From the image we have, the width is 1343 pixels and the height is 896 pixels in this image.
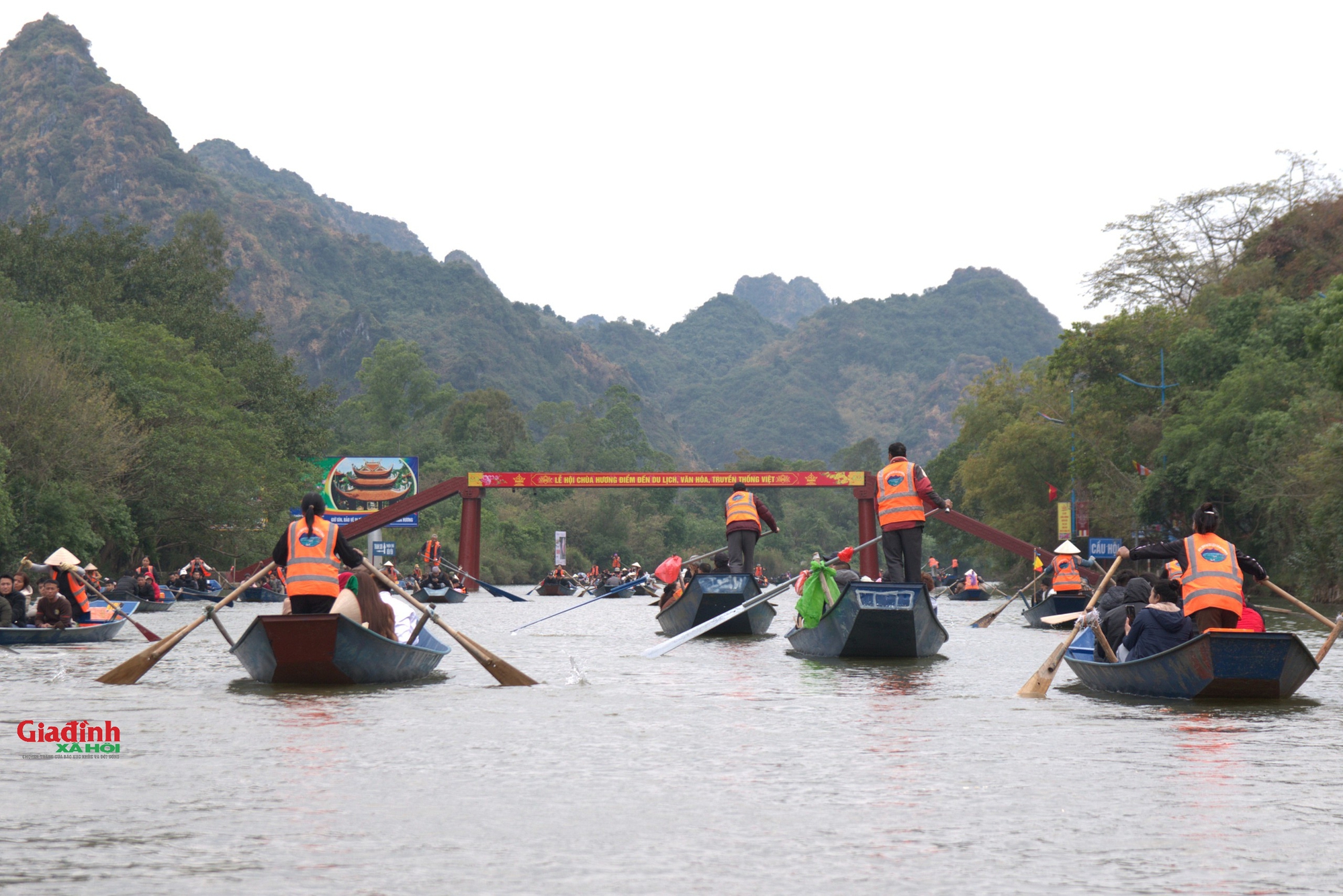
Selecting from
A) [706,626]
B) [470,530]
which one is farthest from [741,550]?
[470,530]

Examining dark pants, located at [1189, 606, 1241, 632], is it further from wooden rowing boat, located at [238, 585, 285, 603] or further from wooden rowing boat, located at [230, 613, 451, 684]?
wooden rowing boat, located at [238, 585, 285, 603]

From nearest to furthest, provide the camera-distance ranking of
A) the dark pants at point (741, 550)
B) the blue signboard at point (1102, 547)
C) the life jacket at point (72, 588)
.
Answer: the life jacket at point (72, 588) → the dark pants at point (741, 550) → the blue signboard at point (1102, 547)

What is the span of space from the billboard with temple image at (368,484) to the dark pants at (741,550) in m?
38.3

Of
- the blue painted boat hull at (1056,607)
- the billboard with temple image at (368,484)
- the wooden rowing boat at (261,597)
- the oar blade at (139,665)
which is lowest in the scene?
the wooden rowing boat at (261,597)

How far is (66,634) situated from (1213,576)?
51.5ft

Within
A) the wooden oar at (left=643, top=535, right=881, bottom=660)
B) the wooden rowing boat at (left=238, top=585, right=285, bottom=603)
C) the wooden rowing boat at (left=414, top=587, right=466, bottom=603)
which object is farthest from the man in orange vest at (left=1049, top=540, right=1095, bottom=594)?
the wooden rowing boat at (left=238, top=585, right=285, bottom=603)

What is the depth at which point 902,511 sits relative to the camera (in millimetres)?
15797

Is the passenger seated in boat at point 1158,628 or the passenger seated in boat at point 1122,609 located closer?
the passenger seated in boat at point 1158,628

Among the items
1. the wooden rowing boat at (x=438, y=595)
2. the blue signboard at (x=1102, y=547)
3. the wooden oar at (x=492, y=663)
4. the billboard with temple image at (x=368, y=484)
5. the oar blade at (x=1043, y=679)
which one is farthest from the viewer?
the billboard with temple image at (x=368, y=484)

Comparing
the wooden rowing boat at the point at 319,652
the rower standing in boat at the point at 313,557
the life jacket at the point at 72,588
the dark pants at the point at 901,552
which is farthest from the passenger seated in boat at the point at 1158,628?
the life jacket at the point at 72,588

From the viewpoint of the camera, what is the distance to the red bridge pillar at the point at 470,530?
184 feet

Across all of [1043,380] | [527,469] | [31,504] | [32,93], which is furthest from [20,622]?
[32,93]

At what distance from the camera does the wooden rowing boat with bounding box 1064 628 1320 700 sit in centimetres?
1132

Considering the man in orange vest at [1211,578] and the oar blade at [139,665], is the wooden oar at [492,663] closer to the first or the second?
the oar blade at [139,665]
